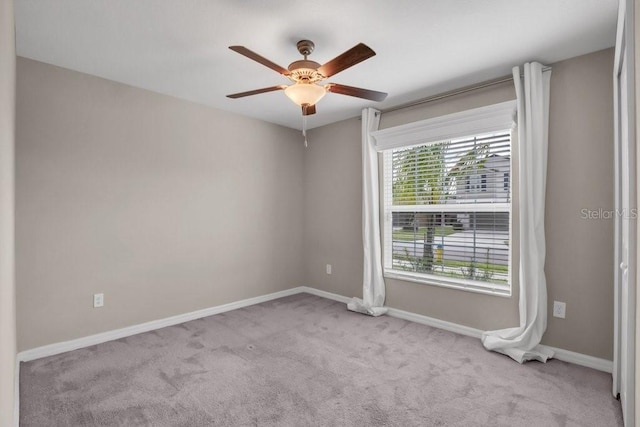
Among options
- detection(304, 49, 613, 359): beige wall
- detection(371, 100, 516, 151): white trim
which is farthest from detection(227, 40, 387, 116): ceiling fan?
detection(304, 49, 613, 359): beige wall

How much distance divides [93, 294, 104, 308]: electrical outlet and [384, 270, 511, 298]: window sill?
2819mm

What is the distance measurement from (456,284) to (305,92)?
231 centimetres

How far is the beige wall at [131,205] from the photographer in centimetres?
267

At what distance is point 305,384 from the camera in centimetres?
229

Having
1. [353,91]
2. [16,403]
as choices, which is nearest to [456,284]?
[353,91]

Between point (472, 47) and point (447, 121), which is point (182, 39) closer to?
point (472, 47)

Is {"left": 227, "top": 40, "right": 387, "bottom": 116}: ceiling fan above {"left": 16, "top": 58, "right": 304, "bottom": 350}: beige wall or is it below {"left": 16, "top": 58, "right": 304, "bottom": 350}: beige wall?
above

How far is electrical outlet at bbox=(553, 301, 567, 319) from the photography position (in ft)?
8.68

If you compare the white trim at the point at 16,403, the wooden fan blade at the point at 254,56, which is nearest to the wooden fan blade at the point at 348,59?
the wooden fan blade at the point at 254,56

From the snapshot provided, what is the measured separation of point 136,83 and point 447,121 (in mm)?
2945

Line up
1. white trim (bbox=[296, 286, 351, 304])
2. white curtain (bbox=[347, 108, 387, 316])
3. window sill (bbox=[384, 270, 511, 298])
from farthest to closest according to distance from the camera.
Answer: white trim (bbox=[296, 286, 351, 304])
white curtain (bbox=[347, 108, 387, 316])
window sill (bbox=[384, 270, 511, 298])

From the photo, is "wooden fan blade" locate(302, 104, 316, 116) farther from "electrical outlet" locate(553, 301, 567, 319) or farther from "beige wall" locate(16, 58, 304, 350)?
"electrical outlet" locate(553, 301, 567, 319)

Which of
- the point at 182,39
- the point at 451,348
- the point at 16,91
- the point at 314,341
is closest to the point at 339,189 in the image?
the point at 314,341

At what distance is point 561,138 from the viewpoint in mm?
2650
